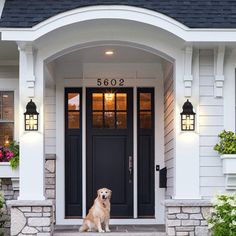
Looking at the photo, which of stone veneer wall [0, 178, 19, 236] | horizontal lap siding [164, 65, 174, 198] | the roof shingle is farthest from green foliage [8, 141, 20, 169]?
horizontal lap siding [164, 65, 174, 198]

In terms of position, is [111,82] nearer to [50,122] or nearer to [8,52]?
[50,122]

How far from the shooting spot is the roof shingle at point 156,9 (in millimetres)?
7156

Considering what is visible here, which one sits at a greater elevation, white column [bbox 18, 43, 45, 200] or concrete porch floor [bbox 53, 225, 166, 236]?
white column [bbox 18, 43, 45, 200]

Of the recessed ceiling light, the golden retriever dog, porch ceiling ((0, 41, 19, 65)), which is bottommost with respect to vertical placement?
the golden retriever dog

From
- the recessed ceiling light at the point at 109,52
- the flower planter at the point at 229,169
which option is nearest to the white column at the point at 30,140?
the recessed ceiling light at the point at 109,52

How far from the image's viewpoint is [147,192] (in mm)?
9383

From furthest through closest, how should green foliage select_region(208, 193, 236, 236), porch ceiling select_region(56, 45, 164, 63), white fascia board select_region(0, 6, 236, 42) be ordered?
porch ceiling select_region(56, 45, 164, 63) → white fascia board select_region(0, 6, 236, 42) → green foliage select_region(208, 193, 236, 236)

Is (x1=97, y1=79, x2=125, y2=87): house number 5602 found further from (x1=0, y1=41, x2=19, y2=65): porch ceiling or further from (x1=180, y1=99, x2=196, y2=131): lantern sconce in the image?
(x1=180, y1=99, x2=196, y2=131): lantern sconce

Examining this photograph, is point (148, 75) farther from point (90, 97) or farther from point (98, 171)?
point (98, 171)

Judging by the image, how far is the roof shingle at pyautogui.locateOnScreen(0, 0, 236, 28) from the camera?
716 centimetres

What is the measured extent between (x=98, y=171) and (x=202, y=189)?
2300mm

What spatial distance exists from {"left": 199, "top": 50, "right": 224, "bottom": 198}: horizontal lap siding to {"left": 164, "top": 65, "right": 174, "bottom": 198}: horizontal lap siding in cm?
60

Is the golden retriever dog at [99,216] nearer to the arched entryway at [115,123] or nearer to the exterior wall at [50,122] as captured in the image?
the arched entryway at [115,123]

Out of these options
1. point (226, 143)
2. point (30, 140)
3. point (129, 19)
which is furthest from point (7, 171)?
point (226, 143)
